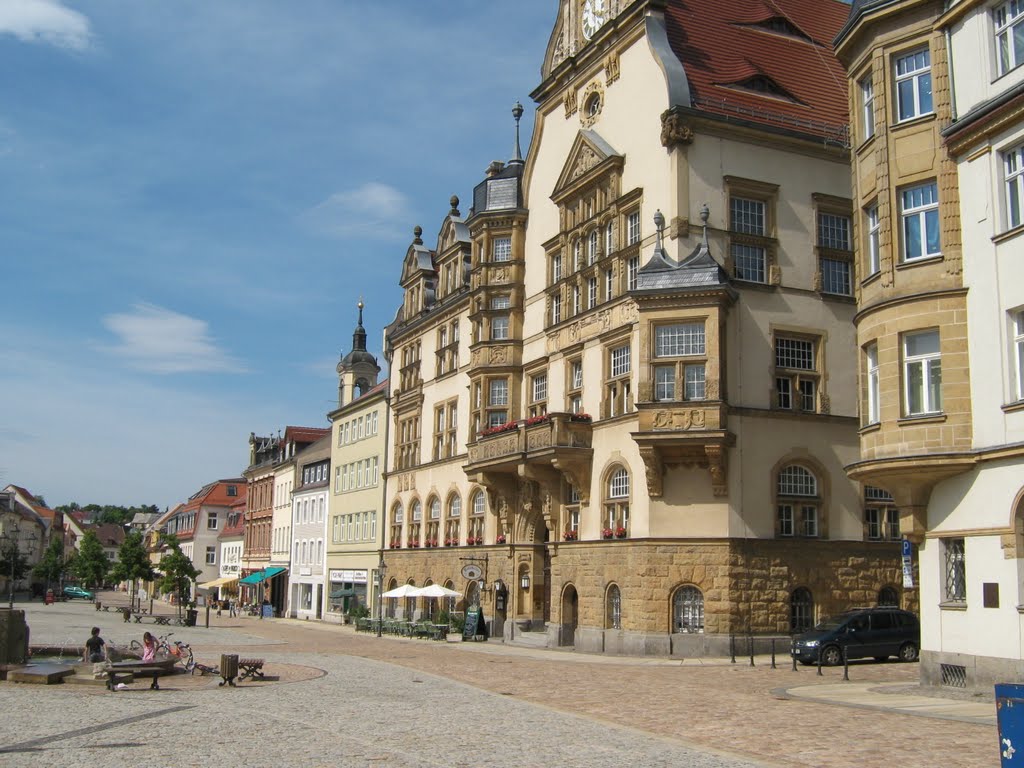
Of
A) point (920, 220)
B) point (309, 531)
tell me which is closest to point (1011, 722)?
point (920, 220)

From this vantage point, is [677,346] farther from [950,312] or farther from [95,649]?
[95,649]

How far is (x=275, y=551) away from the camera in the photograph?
272ft

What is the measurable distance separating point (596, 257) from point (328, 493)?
36924mm

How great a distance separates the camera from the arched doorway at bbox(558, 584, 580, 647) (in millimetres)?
37594

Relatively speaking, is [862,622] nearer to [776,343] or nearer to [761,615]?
[761,615]

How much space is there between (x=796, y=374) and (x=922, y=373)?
43.1 ft

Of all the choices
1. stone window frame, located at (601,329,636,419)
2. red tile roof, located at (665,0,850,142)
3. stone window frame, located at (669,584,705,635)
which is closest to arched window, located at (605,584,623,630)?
stone window frame, located at (669,584,705,635)

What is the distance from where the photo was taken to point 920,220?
22.1 metres

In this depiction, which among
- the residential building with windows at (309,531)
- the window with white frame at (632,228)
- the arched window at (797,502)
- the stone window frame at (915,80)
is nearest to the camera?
the stone window frame at (915,80)

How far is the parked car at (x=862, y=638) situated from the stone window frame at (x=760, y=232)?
10.8 metres

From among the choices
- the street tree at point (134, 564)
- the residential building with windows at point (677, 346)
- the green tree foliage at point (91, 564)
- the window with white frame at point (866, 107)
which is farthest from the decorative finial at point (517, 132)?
the green tree foliage at point (91, 564)

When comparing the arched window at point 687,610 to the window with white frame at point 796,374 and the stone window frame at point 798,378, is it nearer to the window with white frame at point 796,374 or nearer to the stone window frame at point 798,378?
the stone window frame at point 798,378

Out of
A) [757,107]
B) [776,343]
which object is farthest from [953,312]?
[757,107]

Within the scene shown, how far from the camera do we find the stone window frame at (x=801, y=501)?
33438 mm
